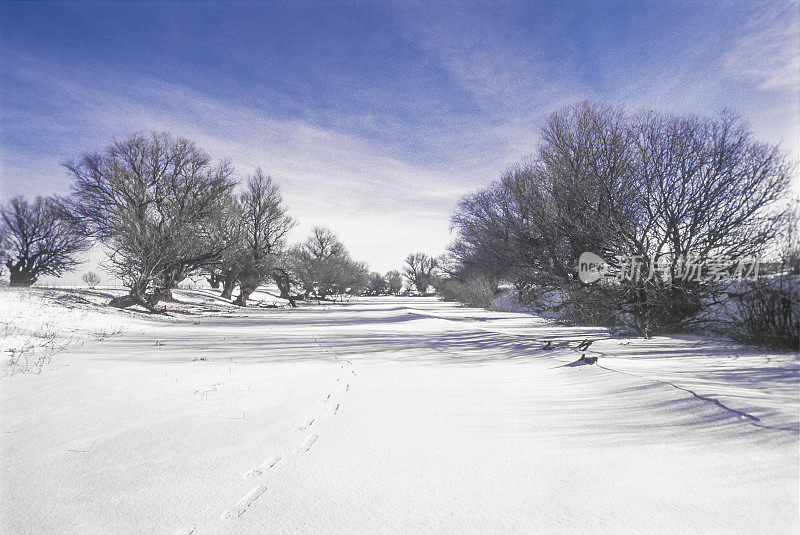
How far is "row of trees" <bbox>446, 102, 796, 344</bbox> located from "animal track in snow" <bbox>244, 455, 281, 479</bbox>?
8356 mm

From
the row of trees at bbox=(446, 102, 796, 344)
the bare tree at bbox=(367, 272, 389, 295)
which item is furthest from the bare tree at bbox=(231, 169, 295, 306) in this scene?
the bare tree at bbox=(367, 272, 389, 295)

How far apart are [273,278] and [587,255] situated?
83.5 ft

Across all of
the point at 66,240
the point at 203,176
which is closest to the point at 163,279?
the point at 203,176

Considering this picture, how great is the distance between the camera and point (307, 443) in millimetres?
2801

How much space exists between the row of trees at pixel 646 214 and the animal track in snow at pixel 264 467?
8.36 meters

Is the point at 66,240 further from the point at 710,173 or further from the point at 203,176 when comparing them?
the point at 710,173

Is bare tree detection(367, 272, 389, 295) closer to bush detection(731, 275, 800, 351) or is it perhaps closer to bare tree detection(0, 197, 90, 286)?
bare tree detection(0, 197, 90, 286)

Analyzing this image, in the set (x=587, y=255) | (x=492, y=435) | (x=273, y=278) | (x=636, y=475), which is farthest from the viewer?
(x=273, y=278)

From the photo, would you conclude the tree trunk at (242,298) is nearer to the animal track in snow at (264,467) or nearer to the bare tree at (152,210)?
the bare tree at (152,210)

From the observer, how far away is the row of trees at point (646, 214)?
8.28 metres

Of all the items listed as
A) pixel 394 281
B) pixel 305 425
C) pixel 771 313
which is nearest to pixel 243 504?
pixel 305 425

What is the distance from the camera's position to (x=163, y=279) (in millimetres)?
18391

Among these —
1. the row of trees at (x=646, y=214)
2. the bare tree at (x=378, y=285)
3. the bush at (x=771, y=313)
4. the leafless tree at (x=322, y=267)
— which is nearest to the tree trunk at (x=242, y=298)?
the leafless tree at (x=322, y=267)

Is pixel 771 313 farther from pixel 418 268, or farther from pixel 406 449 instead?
pixel 418 268
